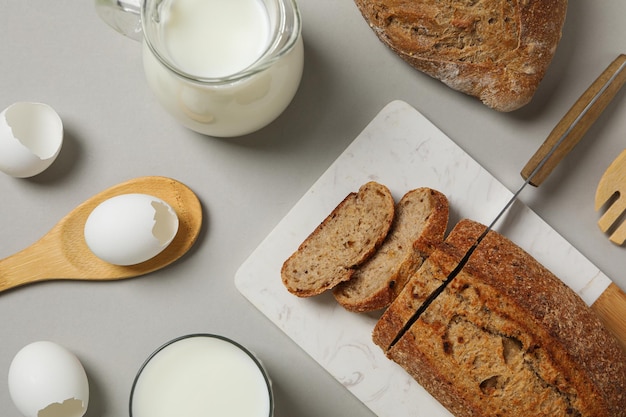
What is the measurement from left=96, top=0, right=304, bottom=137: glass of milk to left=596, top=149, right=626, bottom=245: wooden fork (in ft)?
2.80

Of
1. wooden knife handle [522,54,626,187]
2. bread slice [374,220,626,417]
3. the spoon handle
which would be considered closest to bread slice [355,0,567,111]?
wooden knife handle [522,54,626,187]

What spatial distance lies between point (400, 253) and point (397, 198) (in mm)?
173

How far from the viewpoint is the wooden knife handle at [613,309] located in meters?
1.68

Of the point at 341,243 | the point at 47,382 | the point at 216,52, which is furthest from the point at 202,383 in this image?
the point at 216,52

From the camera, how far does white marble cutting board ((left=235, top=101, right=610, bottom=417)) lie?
1.70m

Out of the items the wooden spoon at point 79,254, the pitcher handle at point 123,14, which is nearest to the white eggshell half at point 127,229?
the wooden spoon at point 79,254

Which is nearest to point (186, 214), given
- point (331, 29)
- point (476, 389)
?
point (331, 29)

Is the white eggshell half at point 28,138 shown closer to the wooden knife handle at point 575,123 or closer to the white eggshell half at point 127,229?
the white eggshell half at point 127,229

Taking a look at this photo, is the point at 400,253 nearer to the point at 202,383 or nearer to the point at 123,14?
the point at 202,383

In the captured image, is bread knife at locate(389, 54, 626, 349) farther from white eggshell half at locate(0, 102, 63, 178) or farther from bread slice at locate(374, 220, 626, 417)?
white eggshell half at locate(0, 102, 63, 178)

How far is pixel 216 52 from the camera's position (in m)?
1.37

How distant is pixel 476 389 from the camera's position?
1491 mm

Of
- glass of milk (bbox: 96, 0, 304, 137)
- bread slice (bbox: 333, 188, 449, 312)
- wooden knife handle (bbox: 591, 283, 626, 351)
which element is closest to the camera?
glass of milk (bbox: 96, 0, 304, 137)

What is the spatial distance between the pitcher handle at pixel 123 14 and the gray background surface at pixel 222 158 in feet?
1.03
